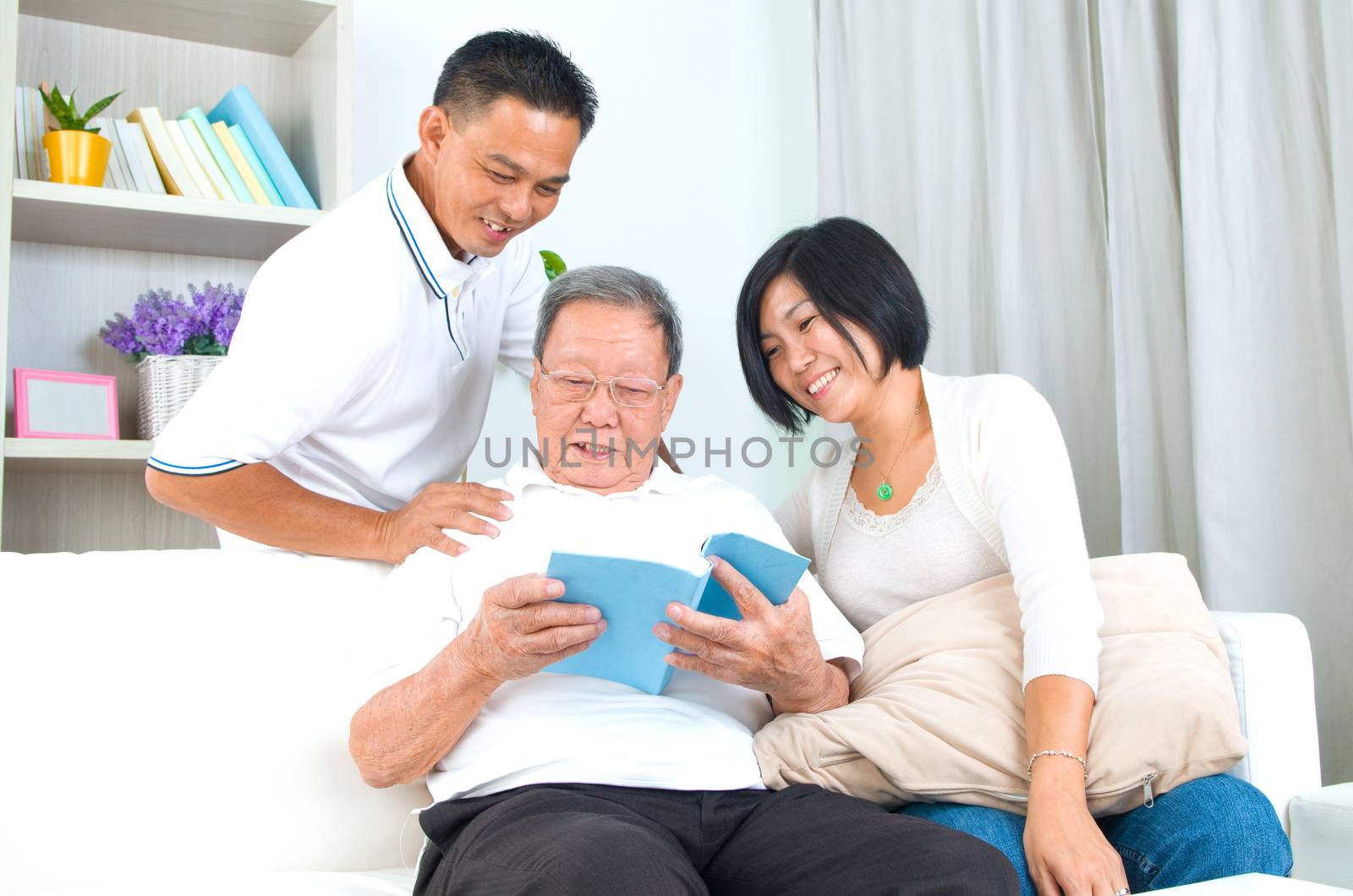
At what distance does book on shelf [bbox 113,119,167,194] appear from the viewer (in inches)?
99.3

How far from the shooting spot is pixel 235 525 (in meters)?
1.64

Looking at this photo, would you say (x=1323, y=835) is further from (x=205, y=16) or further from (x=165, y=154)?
(x=205, y=16)

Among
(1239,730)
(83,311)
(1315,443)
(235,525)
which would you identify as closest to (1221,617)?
(1239,730)

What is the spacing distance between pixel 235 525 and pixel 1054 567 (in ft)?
3.81

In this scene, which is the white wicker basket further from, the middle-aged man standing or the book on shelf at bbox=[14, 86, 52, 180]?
the middle-aged man standing

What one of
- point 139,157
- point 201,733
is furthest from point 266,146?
point 201,733

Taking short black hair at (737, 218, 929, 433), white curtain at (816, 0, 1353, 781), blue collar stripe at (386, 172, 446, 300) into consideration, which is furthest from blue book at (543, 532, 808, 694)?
white curtain at (816, 0, 1353, 781)

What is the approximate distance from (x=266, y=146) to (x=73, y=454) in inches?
32.8

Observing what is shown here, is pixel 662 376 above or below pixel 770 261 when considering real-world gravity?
below

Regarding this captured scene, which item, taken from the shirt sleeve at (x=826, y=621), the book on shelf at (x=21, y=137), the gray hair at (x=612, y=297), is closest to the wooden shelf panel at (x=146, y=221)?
the book on shelf at (x=21, y=137)

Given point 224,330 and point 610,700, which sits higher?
point 224,330

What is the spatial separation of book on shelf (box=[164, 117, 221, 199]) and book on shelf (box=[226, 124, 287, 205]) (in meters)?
0.10

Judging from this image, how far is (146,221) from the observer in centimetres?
252

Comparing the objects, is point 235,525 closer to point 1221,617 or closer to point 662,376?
point 662,376
